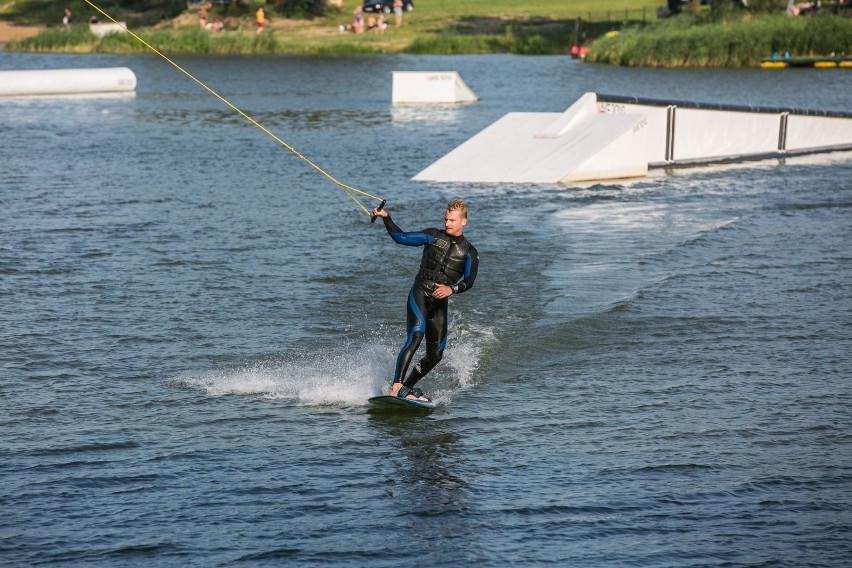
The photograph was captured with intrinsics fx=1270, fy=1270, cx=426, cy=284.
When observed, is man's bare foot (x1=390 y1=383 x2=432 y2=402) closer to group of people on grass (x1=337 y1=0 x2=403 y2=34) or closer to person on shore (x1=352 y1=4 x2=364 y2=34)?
group of people on grass (x1=337 y1=0 x2=403 y2=34)

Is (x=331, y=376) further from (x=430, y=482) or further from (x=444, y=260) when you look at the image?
(x=430, y=482)

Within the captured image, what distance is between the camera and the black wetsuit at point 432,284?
11.1 metres

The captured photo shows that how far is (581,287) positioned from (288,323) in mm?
4111

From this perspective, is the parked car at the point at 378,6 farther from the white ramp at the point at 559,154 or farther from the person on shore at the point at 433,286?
the person on shore at the point at 433,286

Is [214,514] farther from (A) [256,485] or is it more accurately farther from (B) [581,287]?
(B) [581,287]

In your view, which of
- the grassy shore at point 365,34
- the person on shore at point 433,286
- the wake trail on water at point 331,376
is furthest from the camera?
the grassy shore at point 365,34

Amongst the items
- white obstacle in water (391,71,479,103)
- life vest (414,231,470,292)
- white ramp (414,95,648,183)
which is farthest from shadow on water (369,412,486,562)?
white obstacle in water (391,71,479,103)

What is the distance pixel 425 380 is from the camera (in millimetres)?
12492

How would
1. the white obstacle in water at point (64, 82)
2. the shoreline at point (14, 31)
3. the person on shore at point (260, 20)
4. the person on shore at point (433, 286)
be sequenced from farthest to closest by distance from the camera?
the shoreline at point (14, 31) < the person on shore at point (260, 20) < the white obstacle in water at point (64, 82) < the person on shore at point (433, 286)

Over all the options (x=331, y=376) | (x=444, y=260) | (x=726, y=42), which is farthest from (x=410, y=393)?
(x=726, y=42)

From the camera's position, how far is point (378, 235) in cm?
2080

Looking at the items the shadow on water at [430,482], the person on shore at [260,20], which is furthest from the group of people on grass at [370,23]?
the shadow on water at [430,482]

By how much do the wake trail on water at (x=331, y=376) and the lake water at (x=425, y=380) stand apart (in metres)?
0.04

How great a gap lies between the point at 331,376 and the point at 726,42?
164ft
